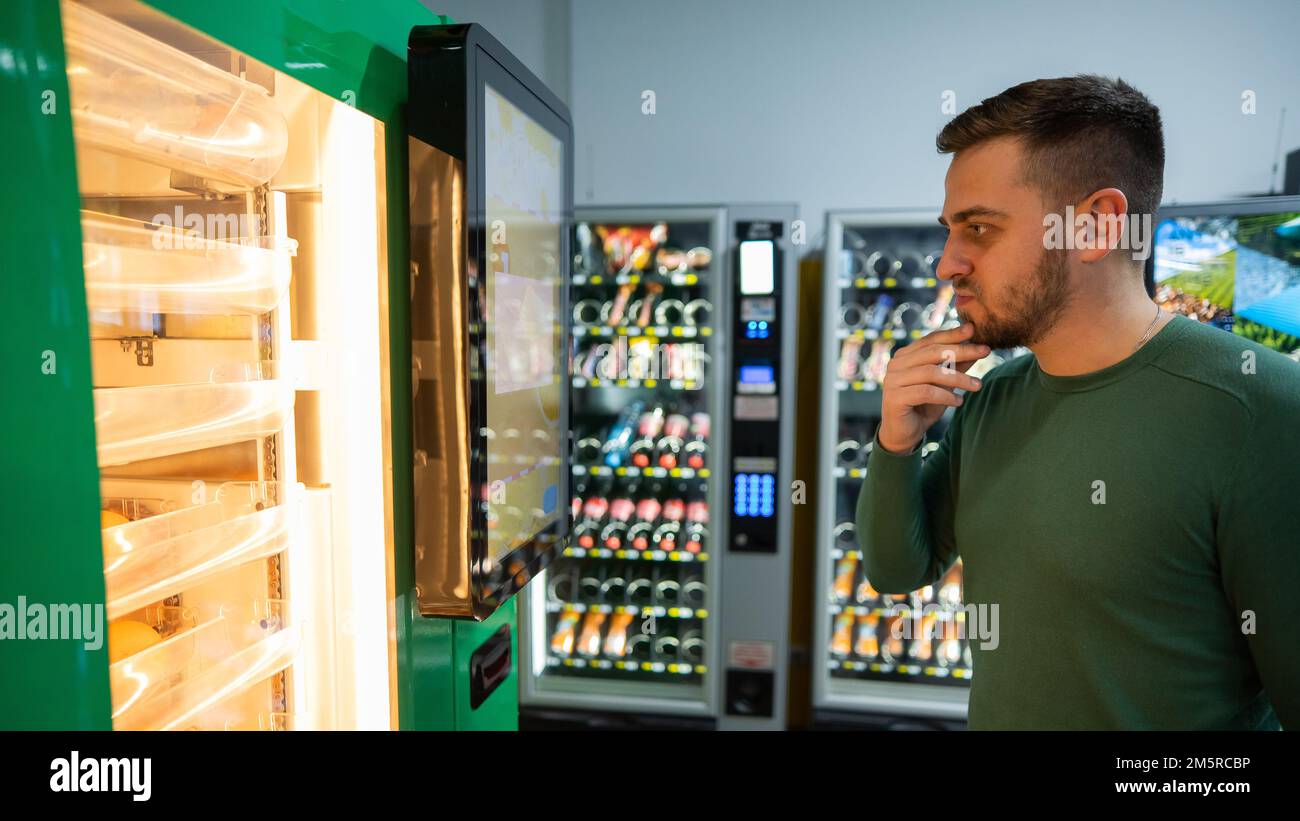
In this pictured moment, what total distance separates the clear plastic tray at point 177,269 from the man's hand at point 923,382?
3.31 feet

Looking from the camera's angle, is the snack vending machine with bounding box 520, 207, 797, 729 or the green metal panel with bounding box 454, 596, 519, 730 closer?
the green metal panel with bounding box 454, 596, 519, 730

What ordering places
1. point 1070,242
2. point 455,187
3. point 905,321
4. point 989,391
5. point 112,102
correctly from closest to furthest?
1. point 112,102
2. point 455,187
3. point 1070,242
4. point 989,391
5. point 905,321

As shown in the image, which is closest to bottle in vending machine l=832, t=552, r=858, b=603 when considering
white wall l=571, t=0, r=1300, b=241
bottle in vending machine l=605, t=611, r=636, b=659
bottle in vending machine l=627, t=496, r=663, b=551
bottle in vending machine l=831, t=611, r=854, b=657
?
bottle in vending machine l=831, t=611, r=854, b=657

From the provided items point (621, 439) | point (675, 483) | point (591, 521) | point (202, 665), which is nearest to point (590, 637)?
point (591, 521)

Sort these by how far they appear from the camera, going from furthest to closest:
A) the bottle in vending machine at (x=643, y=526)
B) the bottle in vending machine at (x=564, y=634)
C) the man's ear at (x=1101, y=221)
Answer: the bottle in vending machine at (x=564, y=634), the bottle in vending machine at (x=643, y=526), the man's ear at (x=1101, y=221)

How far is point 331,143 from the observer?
3.56ft

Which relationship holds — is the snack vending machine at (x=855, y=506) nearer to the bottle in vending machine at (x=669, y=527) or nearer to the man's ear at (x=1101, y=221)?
the bottle in vending machine at (x=669, y=527)

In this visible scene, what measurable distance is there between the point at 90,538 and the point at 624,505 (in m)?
2.74

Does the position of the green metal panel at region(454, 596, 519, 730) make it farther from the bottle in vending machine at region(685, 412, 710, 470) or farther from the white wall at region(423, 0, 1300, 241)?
the white wall at region(423, 0, 1300, 241)

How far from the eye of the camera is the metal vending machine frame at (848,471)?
10.1 ft

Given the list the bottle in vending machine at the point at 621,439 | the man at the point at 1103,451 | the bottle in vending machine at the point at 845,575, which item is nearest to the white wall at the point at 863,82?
the bottle in vending machine at the point at 621,439

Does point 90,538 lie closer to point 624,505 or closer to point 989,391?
point 989,391

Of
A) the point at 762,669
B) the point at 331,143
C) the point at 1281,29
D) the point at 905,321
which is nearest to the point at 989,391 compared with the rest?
the point at 331,143

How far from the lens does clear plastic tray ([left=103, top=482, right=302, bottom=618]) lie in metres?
0.83
